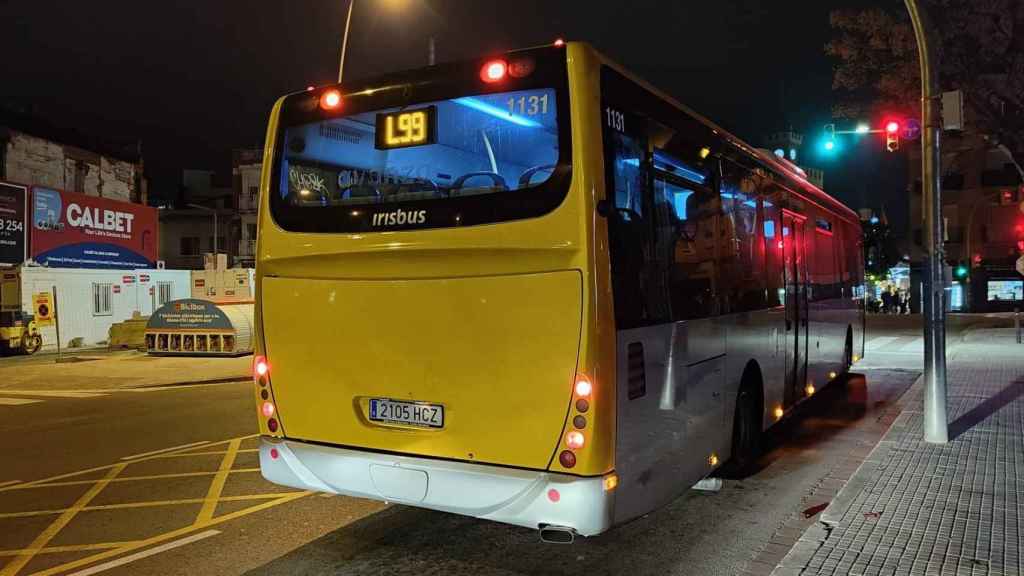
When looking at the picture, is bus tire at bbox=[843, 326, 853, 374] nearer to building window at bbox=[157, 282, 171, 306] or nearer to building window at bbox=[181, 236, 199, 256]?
building window at bbox=[157, 282, 171, 306]

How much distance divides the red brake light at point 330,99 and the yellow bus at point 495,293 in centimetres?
1

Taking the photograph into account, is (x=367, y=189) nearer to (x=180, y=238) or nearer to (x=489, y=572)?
(x=489, y=572)

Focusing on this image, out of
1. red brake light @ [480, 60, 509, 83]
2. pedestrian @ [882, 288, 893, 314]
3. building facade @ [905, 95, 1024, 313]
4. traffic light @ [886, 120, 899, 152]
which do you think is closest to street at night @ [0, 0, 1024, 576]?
red brake light @ [480, 60, 509, 83]

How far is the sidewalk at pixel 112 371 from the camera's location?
16.1m

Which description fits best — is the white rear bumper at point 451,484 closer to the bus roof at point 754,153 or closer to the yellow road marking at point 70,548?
the yellow road marking at point 70,548

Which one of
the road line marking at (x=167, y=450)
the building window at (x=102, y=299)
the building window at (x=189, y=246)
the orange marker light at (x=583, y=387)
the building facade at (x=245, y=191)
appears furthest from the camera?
the building window at (x=189, y=246)

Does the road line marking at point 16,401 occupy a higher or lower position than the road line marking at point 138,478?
lower

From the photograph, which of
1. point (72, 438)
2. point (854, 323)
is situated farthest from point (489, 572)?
point (854, 323)

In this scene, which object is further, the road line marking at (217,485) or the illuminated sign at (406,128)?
the road line marking at (217,485)

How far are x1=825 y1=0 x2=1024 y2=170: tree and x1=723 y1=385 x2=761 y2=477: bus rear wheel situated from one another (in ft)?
37.7

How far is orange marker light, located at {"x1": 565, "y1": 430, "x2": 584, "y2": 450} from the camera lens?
13.6ft

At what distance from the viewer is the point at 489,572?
4.80 m

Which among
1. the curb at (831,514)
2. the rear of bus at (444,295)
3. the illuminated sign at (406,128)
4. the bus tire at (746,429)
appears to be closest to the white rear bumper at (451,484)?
the rear of bus at (444,295)

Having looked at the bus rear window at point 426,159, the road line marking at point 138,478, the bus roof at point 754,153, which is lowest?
the road line marking at point 138,478
